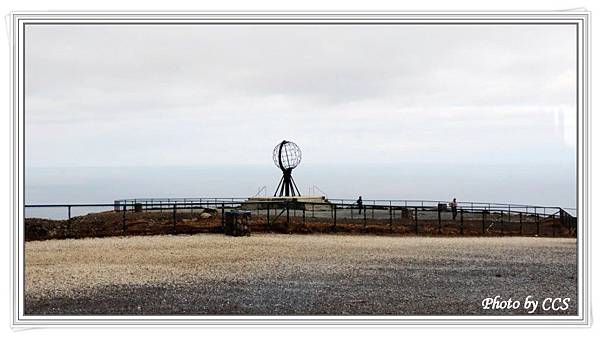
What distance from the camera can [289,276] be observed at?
1213cm

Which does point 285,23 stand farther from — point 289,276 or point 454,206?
point 454,206

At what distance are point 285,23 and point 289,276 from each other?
13.5 ft

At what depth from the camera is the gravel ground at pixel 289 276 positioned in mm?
10289

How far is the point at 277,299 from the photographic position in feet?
34.6

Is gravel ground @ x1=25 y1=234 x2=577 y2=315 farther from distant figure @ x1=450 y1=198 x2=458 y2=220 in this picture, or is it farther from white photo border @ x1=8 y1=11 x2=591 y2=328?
distant figure @ x1=450 y1=198 x2=458 y2=220

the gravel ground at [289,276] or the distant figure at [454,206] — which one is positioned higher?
the distant figure at [454,206]

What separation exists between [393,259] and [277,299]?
4116mm

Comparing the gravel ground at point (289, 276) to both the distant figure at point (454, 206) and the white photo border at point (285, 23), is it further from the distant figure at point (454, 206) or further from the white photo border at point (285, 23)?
the distant figure at point (454, 206)

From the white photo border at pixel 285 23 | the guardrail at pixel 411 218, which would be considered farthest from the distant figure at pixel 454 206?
the white photo border at pixel 285 23

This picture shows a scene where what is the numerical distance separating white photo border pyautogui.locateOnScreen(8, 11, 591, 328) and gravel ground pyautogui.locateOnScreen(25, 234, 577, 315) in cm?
20

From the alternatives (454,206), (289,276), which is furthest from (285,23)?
(454,206)

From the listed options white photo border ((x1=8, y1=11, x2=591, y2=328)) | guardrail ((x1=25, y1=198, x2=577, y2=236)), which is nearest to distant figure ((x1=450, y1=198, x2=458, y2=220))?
guardrail ((x1=25, y1=198, x2=577, y2=236))

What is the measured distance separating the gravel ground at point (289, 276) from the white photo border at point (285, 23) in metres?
0.20

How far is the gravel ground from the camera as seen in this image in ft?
33.8
